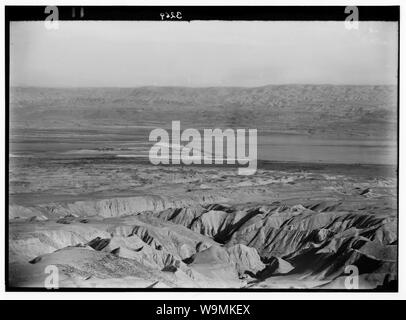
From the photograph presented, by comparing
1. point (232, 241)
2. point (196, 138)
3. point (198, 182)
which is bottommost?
point (232, 241)

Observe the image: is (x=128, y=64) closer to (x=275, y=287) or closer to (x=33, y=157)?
(x=33, y=157)

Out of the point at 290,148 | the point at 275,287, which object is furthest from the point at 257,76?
the point at 275,287

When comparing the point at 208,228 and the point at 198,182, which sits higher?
the point at 198,182

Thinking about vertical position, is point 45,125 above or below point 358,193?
above

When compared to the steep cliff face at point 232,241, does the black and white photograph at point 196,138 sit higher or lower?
higher

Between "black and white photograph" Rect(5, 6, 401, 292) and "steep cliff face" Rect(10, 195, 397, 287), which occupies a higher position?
"black and white photograph" Rect(5, 6, 401, 292)

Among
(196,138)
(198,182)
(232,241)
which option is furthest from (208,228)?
(196,138)

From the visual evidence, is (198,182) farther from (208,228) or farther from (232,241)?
(232,241)

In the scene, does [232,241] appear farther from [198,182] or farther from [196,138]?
[196,138]
